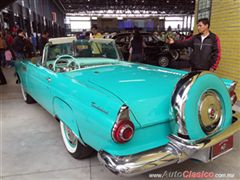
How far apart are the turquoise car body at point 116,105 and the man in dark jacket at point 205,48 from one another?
1091 mm

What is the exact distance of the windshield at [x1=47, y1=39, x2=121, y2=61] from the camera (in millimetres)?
4004

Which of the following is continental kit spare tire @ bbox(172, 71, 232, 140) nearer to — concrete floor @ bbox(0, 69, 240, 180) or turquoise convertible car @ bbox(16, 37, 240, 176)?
turquoise convertible car @ bbox(16, 37, 240, 176)

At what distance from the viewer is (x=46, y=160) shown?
2.98 m

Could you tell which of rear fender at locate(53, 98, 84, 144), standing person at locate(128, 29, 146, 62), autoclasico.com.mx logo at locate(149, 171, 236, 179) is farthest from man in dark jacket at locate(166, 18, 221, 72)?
standing person at locate(128, 29, 146, 62)

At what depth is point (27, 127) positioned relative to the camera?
160 inches

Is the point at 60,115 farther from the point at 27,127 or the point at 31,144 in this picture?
the point at 27,127

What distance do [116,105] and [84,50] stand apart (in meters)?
2.27

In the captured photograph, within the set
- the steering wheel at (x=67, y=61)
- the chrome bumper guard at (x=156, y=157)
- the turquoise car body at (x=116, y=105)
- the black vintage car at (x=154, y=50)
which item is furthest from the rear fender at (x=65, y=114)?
the black vintage car at (x=154, y=50)

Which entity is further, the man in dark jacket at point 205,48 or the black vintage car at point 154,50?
the black vintage car at point 154,50

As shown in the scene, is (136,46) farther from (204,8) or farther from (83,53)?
(83,53)

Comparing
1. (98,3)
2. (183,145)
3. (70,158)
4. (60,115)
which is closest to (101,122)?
(183,145)

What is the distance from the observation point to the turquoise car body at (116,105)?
2.00 meters

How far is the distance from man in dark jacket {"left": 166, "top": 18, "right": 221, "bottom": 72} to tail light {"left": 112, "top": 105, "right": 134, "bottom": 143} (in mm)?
2470

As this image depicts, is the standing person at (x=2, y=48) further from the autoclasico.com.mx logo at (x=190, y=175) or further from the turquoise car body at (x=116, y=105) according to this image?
the autoclasico.com.mx logo at (x=190, y=175)
